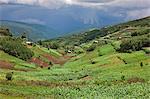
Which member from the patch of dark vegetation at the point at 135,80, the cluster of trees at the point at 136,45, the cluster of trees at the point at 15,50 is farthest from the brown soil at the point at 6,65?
the cluster of trees at the point at 136,45

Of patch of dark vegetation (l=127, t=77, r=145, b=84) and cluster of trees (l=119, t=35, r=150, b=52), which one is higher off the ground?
patch of dark vegetation (l=127, t=77, r=145, b=84)

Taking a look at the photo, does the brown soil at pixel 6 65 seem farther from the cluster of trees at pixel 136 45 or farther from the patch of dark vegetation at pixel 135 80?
the cluster of trees at pixel 136 45

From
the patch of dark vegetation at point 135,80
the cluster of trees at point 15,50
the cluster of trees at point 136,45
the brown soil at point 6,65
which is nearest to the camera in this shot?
the patch of dark vegetation at point 135,80

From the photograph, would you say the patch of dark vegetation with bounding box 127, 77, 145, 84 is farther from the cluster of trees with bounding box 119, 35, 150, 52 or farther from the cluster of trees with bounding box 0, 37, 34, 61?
the cluster of trees with bounding box 0, 37, 34, 61

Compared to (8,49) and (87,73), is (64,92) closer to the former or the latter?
(87,73)

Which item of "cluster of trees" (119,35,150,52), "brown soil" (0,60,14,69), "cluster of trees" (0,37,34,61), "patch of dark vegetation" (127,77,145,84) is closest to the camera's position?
"patch of dark vegetation" (127,77,145,84)

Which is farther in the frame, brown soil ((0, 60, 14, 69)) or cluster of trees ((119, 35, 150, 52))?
cluster of trees ((119, 35, 150, 52))

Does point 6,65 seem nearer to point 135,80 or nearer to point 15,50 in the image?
point 15,50

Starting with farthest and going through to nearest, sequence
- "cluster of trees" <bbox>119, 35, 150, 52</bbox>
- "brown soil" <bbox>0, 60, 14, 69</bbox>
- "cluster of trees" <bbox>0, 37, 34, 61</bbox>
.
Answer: "cluster of trees" <bbox>119, 35, 150, 52</bbox> → "cluster of trees" <bbox>0, 37, 34, 61</bbox> → "brown soil" <bbox>0, 60, 14, 69</bbox>

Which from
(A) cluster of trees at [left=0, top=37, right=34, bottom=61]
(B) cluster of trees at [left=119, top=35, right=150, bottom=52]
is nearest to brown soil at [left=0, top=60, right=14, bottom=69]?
(A) cluster of trees at [left=0, top=37, right=34, bottom=61]

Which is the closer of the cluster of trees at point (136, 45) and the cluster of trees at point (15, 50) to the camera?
the cluster of trees at point (15, 50)

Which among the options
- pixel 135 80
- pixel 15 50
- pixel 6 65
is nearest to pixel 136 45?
pixel 15 50

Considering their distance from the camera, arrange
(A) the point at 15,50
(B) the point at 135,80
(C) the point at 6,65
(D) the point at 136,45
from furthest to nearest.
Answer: (D) the point at 136,45 < (A) the point at 15,50 < (C) the point at 6,65 < (B) the point at 135,80

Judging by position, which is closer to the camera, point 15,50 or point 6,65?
point 6,65
